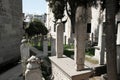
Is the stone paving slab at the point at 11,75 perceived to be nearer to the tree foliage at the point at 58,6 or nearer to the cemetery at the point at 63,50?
the cemetery at the point at 63,50

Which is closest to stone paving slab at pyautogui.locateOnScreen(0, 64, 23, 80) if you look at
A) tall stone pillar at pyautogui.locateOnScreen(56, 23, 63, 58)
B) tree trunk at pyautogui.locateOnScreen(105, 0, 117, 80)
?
tall stone pillar at pyautogui.locateOnScreen(56, 23, 63, 58)

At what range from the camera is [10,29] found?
403 inches

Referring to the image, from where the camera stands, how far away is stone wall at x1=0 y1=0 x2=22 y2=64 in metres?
9.05

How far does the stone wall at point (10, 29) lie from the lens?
905 centimetres

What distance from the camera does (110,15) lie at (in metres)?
5.39

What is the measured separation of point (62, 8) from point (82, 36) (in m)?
12.5

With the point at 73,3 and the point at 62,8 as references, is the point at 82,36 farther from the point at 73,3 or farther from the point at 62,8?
the point at 62,8

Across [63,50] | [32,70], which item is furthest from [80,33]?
[63,50]

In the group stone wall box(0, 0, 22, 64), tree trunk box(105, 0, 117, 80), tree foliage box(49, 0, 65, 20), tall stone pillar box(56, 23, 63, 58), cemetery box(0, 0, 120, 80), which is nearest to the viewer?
cemetery box(0, 0, 120, 80)

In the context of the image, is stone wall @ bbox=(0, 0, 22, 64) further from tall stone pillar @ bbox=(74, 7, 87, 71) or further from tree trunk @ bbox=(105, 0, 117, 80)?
tree trunk @ bbox=(105, 0, 117, 80)

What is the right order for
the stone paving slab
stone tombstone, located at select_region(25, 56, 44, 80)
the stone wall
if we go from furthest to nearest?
the stone wall, the stone paving slab, stone tombstone, located at select_region(25, 56, 44, 80)

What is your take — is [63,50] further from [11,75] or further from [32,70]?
[32,70]

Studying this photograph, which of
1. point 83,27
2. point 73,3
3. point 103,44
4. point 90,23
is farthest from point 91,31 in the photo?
point 83,27

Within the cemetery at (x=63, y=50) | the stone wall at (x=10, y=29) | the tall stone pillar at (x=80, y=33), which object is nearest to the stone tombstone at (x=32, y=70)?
the cemetery at (x=63, y=50)
